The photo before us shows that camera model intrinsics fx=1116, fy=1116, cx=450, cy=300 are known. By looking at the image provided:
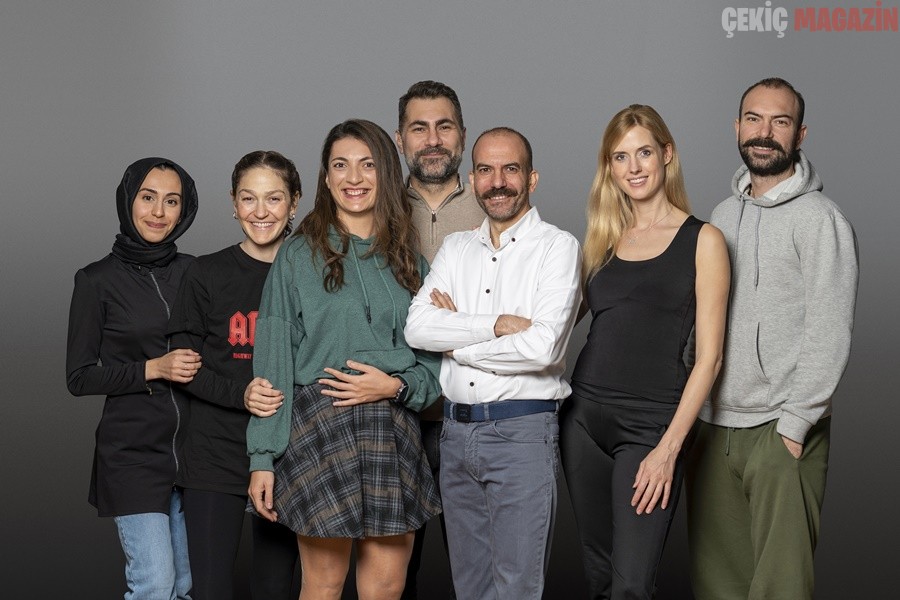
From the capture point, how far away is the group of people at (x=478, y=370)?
11.0 feet

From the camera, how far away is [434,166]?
4156 millimetres

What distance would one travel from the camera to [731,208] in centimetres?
374

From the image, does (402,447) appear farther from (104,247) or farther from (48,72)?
(48,72)

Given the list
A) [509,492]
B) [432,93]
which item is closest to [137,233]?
[432,93]

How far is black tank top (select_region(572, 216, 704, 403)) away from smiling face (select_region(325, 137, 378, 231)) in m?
0.85

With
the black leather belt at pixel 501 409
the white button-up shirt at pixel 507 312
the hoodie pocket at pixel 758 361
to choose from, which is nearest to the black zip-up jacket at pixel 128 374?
the white button-up shirt at pixel 507 312

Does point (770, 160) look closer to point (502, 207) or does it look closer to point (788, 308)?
point (788, 308)

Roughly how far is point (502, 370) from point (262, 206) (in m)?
0.98

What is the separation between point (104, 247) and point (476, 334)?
6.41 m

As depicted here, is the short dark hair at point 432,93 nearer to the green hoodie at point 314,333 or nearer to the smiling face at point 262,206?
the smiling face at point 262,206

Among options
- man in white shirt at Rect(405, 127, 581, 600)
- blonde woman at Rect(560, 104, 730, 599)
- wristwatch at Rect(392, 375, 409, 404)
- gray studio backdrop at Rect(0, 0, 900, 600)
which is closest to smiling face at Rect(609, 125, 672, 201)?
blonde woman at Rect(560, 104, 730, 599)

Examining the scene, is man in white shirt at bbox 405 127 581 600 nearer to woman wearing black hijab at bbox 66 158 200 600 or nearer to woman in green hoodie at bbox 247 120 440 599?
woman in green hoodie at bbox 247 120 440 599

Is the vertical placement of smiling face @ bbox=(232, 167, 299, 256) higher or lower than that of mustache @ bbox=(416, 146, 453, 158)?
lower

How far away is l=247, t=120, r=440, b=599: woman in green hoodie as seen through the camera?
334 centimetres
